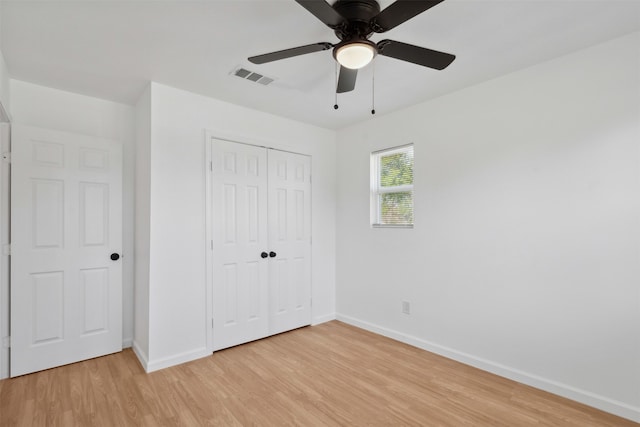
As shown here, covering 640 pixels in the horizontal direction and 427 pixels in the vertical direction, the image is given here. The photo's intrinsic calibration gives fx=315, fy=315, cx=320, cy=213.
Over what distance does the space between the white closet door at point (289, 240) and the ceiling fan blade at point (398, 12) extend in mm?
2147

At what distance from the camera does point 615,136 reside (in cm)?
220

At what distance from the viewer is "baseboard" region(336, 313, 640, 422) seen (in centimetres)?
213

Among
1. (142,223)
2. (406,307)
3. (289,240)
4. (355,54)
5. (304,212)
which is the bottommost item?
(406,307)

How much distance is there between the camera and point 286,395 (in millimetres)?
2389

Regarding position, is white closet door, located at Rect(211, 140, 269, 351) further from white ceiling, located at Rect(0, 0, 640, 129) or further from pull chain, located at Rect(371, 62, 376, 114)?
pull chain, located at Rect(371, 62, 376, 114)

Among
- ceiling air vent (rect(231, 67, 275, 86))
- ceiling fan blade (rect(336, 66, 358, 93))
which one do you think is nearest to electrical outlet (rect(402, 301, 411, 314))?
ceiling fan blade (rect(336, 66, 358, 93))

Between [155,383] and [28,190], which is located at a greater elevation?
[28,190]

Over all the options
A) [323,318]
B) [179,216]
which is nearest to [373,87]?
[179,216]

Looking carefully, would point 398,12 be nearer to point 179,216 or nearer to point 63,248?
point 179,216

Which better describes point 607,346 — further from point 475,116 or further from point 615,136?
point 475,116

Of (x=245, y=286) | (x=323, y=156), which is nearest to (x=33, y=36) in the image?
(x=245, y=286)

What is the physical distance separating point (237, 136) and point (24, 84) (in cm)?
185

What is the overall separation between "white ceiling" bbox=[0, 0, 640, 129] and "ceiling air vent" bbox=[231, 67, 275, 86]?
6 cm

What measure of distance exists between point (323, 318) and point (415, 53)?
10.8 feet
